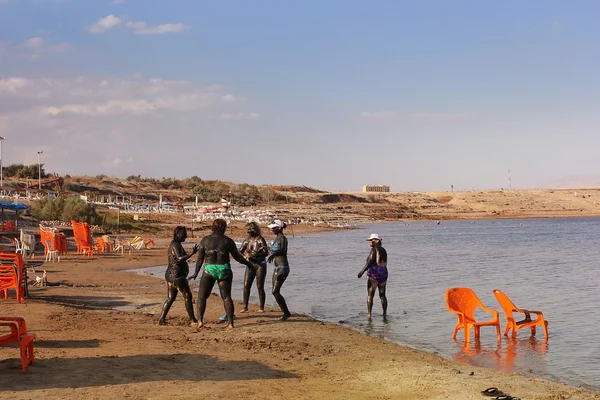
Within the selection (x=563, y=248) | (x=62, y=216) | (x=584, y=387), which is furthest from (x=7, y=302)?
(x=563, y=248)

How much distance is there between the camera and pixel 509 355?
1116cm

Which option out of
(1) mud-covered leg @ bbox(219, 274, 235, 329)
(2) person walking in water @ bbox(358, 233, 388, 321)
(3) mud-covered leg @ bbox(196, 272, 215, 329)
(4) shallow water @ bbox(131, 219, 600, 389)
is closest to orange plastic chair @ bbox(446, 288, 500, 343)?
(4) shallow water @ bbox(131, 219, 600, 389)

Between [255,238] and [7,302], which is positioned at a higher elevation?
[255,238]

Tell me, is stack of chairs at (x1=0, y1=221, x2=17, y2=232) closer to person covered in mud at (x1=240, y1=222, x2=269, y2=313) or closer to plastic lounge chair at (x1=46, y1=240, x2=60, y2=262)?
plastic lounge chair at (x1=46, y1=240, x2=60, y2=262)

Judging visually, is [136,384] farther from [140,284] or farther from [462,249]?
[462,249]

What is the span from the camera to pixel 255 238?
13.4 metres

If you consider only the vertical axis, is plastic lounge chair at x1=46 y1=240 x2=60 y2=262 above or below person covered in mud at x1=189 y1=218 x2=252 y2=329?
below

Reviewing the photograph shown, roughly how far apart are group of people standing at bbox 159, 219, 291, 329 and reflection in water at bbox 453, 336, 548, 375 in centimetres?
344

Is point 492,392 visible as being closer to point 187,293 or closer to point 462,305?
point 462,305

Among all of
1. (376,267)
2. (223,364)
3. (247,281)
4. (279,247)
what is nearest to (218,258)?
(279,247)

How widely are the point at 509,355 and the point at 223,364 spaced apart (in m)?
4.70

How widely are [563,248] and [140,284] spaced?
2964 centimetres

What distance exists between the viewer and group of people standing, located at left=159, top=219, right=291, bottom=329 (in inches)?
460

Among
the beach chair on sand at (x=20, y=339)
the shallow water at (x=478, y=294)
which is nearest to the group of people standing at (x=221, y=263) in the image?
the shallow water at (x=478, y=294)
